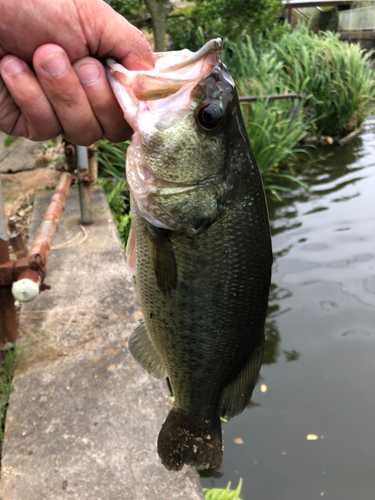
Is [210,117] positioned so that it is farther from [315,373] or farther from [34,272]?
[315,373]

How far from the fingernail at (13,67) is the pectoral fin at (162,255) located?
551 mm

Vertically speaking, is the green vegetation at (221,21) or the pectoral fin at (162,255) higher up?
the green vegetation at (221,21)

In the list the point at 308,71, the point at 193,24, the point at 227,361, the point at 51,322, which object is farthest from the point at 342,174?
the point at 227,361

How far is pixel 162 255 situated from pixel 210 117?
16.8 inches

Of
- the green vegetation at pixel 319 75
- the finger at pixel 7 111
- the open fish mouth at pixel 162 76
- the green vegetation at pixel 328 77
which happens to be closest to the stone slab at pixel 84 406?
the finger at pixel 7 111

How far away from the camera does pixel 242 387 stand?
55.8 inches

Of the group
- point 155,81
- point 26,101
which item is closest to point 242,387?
point 155,81

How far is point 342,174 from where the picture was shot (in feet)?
22.8

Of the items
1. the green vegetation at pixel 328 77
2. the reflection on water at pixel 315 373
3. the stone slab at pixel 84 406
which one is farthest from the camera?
the green vegetation at pixel 328 77

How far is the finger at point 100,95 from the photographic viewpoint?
3.67 feet

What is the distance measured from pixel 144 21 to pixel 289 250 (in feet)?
15.7

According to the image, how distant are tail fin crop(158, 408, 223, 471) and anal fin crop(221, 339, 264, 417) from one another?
0.30 ft

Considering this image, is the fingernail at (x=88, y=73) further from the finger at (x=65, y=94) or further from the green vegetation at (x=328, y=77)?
the green vegetation at (x=328, y=77)

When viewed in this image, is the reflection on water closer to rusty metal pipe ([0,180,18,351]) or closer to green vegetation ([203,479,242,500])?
green vegetation ([203,479,242,500])
